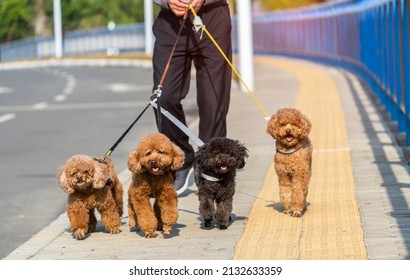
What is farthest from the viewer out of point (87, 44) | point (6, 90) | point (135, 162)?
point (87, 44)

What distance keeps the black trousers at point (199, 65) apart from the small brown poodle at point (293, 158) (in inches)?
58.1

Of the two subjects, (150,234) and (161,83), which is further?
(161,83)

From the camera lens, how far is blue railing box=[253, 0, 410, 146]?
48.3ft

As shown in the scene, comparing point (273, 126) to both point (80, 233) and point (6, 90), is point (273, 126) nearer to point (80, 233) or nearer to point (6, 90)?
point (80, 233)

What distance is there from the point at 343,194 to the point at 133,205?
6.74 ft

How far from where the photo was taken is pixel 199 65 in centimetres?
1061

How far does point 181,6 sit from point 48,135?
883 centimetres

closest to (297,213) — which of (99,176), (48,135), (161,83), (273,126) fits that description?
(273,126)

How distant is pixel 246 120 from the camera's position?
18344 millimetres

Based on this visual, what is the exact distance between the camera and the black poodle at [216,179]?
8.47 metres

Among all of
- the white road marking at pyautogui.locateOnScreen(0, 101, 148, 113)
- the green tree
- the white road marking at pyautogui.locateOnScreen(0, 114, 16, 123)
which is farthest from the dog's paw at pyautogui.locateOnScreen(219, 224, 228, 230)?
the green tree

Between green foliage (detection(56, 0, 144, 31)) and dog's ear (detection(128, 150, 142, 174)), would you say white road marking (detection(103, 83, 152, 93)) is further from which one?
green foliage (detection(56, 0, 144, 31))

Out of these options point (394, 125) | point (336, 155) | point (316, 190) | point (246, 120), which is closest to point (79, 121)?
point (246, 120)

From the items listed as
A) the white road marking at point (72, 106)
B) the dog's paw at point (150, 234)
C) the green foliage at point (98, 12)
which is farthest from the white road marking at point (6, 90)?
the green foliage at point (98, 12)
